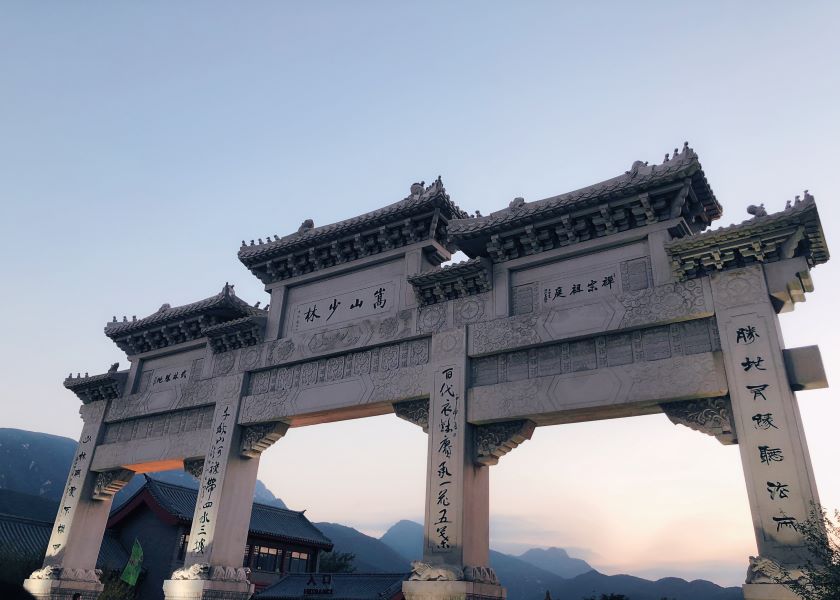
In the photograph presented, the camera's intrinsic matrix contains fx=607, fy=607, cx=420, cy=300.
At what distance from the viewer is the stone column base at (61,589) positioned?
14.6 meters

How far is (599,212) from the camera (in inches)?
427

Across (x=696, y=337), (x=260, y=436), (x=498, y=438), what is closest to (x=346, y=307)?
(x=260, y=436)

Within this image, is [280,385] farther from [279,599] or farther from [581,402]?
[279,599]

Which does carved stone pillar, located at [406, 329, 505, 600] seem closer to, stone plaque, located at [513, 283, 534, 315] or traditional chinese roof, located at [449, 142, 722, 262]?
stone plaque, located at [513, 283, 534, 315]

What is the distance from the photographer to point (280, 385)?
13727 mm

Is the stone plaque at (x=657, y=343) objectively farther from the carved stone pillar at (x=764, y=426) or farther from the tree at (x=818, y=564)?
the tree at (x=818, y=564)

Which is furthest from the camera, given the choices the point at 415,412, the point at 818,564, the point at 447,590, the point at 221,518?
the point at 221,518

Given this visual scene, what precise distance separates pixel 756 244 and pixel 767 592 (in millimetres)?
4953

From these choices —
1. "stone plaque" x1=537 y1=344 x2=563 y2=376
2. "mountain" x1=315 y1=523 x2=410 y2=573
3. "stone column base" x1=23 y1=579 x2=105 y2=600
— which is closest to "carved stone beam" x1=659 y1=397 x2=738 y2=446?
"stone plaque" x1=537 y1=344 x2=563 y2=376

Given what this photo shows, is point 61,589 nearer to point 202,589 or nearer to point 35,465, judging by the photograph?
point 202,589

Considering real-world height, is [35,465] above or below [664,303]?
above

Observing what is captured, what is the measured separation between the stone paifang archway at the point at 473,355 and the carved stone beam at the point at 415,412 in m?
0.04

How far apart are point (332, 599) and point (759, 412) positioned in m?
13.9

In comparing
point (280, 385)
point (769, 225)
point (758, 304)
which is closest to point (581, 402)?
point (758, 304)
